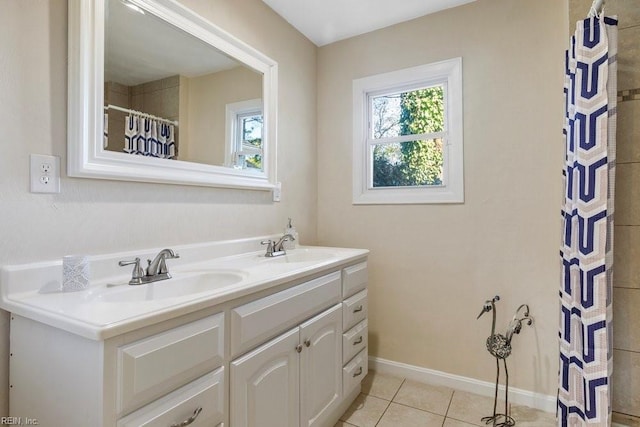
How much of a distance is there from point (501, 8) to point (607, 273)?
1.58 m

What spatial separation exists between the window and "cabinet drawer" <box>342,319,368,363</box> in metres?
1.08

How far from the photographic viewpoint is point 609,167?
1.37m

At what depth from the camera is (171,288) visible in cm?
126

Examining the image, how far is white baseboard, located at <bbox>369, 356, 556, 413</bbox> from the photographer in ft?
6.09

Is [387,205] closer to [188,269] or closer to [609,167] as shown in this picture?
[609,167]

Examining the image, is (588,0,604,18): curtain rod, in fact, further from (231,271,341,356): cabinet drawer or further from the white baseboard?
the white baseboard

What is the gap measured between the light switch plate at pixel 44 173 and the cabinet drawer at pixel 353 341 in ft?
4.65

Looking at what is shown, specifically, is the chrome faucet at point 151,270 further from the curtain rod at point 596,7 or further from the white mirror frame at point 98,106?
the curtain rod at point 596,7

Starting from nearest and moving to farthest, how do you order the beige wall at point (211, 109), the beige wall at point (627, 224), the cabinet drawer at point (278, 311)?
the cabinet drawer at point (278, 311)
the beige wall at point (627, 224)
the beige wall at point (211, 109)

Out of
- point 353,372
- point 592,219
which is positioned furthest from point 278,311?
point 592,219

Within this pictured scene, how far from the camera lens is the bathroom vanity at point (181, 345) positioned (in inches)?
30.7

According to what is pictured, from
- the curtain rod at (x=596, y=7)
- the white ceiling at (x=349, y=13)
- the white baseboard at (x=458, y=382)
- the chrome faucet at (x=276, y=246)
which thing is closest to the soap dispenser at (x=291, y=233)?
the chrome faucet at (x=276, y=246)

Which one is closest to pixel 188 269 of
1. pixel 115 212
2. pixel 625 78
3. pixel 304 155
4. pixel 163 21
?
pixel 115 212

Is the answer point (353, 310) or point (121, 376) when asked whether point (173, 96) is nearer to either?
point (121, 376)
